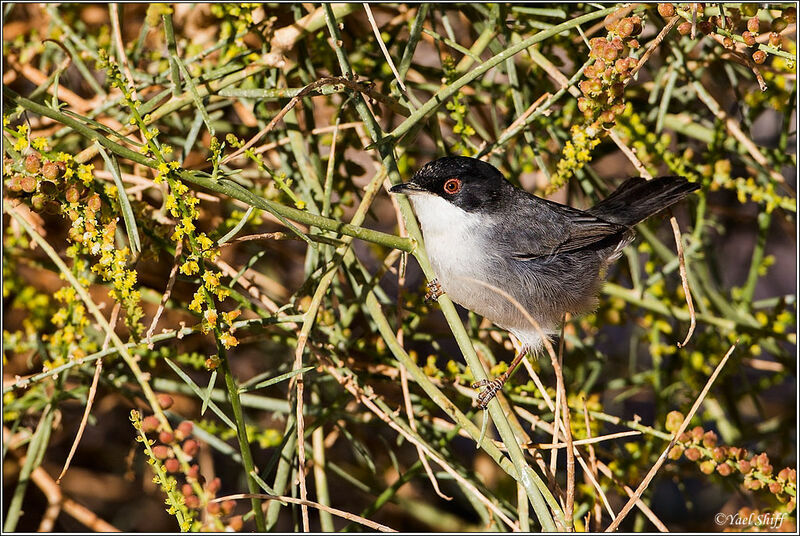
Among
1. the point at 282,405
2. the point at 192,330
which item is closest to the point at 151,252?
the point at 192,330

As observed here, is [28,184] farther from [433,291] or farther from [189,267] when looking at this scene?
[433,291]

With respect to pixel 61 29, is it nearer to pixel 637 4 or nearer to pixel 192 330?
pixel 192 330

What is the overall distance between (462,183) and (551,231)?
1.59ft

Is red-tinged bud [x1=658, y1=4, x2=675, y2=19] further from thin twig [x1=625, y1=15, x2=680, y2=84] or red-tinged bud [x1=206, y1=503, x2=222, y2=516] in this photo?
red-tinged bud [x1=206, y1=503, x2=222, y2=516]

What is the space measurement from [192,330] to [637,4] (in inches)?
60.4

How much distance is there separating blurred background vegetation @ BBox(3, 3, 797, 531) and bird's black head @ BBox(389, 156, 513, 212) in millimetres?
82

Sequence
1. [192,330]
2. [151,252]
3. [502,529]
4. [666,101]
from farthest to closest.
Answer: [666,101]
[502,529]
[151,252]
[192,330]

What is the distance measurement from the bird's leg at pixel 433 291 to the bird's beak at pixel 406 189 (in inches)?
11.1

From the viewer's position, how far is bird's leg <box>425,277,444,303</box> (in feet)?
7.30

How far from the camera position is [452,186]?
250 centimetres

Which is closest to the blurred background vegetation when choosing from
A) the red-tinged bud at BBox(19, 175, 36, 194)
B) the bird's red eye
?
the red-tinged bud at BBox(19, 175, 36, 194)

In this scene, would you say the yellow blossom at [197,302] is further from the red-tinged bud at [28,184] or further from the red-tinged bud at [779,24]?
the red-tinged bud at [779,24]

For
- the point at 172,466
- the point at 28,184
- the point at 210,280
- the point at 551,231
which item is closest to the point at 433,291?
the point at 551,231

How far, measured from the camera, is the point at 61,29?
2535 millimetres
